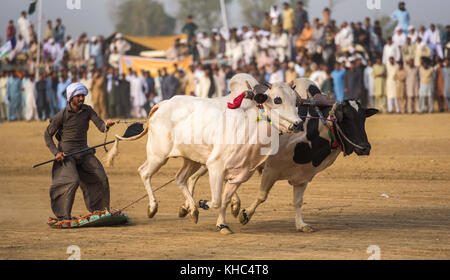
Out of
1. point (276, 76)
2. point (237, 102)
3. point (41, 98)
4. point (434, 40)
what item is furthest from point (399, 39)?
point (237, 102)

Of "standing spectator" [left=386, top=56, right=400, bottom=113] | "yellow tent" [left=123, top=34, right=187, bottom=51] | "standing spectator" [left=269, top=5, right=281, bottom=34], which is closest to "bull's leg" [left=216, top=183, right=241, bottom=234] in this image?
"standing spectator" [left=386, top=56, right=400, bottom=113]

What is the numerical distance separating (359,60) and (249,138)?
15.8m

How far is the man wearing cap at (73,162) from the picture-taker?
32.6ft

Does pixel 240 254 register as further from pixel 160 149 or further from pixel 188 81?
pixel 188 81

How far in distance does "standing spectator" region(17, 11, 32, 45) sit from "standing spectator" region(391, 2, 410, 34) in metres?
16.3

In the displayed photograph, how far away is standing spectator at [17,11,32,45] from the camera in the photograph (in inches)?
1248

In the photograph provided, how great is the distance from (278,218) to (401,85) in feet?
47.3

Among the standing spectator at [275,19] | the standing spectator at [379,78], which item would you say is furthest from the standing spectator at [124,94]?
the standing spectator at [379,78]

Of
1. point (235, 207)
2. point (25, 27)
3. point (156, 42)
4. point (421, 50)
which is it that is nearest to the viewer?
point (235, 207)

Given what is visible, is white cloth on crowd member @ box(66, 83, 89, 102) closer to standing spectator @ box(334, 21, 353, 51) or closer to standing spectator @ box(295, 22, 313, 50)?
standing spectator @ box(334, 21, 353, 51)

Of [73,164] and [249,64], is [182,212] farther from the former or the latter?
[249,64]

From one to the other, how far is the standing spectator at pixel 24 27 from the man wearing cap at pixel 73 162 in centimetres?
2286

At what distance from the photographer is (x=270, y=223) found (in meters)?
10.3
